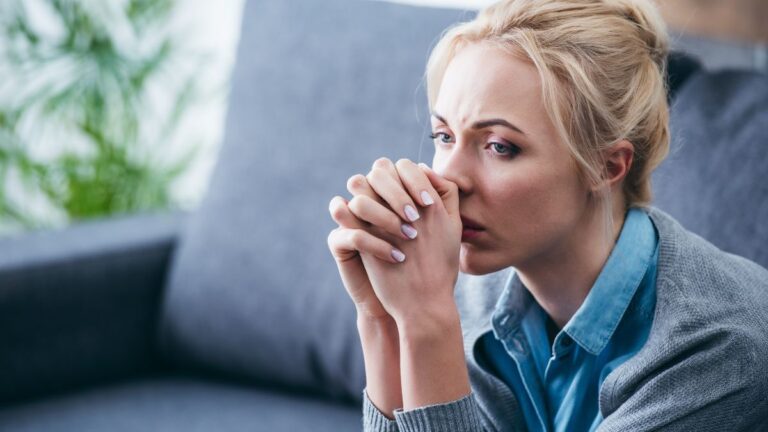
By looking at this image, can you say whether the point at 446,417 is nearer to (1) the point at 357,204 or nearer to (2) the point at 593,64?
(1) the point at 357,204

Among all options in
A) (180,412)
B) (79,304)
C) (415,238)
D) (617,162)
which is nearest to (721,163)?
(617,162)

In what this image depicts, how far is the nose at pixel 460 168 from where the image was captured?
43.9 inches

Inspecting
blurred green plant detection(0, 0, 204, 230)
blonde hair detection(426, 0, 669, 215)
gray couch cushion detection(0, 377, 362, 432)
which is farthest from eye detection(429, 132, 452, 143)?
blurred green plant detection(0, 0, 204, 230)

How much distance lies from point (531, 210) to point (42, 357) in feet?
3.68

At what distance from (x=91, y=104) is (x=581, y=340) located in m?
1.83

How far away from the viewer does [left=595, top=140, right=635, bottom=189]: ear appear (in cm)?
112

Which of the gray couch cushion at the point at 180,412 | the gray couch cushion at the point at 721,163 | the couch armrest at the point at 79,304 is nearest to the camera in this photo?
the gray couch cushion at the point at 721,163

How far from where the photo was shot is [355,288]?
46.6 inches

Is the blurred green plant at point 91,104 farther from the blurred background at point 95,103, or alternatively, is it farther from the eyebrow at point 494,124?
the eyebrow at point 494,124

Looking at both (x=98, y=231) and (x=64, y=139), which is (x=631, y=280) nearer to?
(x=98, y=231)

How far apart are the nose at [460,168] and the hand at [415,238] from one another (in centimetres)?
1

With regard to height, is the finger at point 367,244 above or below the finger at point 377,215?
below

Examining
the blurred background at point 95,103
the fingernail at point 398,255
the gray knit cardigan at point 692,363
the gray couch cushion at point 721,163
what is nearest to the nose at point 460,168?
the fingernail at point 398,255

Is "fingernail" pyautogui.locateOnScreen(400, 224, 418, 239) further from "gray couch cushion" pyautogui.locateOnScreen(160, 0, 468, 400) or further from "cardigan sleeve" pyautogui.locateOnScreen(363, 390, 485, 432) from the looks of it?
"gray couch cushion" pyautogui.locateOnScreen(160, 0, 468, 400)
